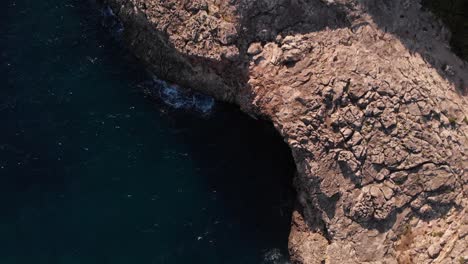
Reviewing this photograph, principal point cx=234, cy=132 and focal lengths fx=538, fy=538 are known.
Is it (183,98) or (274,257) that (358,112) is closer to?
(274,257)

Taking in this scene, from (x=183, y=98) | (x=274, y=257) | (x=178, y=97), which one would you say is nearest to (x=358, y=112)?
(x=274, y=257)

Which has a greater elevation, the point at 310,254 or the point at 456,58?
the point at 456,58

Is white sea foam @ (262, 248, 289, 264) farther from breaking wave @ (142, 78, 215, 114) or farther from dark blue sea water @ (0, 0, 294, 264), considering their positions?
breaking wave @ (142, 78, 215, 114)

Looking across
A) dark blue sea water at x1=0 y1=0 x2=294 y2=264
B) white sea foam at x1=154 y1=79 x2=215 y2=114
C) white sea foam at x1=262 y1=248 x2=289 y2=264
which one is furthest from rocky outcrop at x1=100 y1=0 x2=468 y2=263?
white sea foam at x1=154 y1=79 x2=215 y2=114

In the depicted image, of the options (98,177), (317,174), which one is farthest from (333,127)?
(98,177)

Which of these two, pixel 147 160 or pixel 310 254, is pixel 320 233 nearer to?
pixel 310 254

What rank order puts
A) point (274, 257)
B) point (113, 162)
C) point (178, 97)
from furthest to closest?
point (178, 97) < point (113, 162) < point (274, 257)
